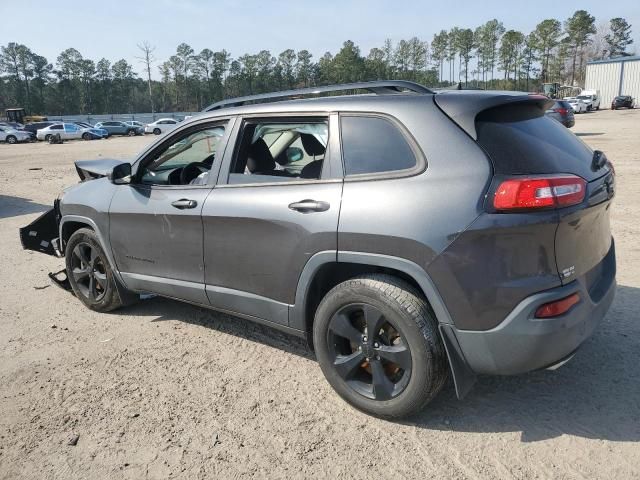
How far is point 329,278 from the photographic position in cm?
319

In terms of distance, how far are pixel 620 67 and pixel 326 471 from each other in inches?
2902

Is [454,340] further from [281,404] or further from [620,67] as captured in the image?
[620,67]

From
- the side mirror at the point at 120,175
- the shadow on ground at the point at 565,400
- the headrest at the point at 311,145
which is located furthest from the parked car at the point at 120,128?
the shadow on ground at the point at 565,400

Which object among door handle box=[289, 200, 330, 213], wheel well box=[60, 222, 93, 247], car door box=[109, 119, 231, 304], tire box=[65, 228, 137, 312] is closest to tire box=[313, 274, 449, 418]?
door handle box=[289, 200, 330, 213]

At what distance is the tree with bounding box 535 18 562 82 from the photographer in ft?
292

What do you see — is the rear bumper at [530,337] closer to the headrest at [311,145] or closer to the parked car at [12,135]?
the headrest at [311,145]

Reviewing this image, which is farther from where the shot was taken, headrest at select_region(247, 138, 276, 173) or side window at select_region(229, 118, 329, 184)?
headrest at select_region(247, 138, 276, 173)

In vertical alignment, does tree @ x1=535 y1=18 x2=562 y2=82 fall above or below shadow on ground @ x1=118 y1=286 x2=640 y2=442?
above

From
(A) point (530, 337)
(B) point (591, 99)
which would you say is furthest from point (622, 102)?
(A) point (530, 337)

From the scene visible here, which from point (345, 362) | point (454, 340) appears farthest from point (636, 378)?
point (345, 362)

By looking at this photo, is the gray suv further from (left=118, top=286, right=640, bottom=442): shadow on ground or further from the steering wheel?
(left=118, top=286, right=640, bottom=442): shadow on ground

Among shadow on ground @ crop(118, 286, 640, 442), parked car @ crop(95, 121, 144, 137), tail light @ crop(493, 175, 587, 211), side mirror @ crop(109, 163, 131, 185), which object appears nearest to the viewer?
tail light @ crop(493, 175, 587, 211)

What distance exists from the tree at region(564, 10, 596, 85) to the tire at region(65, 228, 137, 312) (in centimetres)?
10026

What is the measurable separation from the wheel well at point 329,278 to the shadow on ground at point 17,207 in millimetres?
8891
